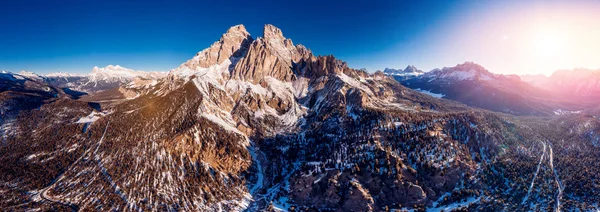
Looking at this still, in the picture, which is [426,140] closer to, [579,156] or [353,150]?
[353,150]

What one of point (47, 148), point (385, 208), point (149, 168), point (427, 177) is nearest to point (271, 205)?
point (385, 208)

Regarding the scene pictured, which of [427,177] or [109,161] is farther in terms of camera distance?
[109,161]

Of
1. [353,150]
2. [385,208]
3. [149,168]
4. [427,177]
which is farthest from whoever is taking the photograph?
[353,150]

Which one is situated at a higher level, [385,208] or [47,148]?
[47,148]

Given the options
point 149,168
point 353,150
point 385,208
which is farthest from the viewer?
point 353,150

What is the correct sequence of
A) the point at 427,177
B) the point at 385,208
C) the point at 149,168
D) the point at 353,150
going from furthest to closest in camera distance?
1. the point at 353,150
2. the point at 149,168
3. the point at 427,177
4. the point at 385,208

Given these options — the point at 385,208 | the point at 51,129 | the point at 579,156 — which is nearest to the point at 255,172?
the point at 385,208

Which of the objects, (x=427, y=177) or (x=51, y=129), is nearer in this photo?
(x=427, y=177)

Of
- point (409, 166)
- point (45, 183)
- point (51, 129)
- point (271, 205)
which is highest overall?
point (51, 129)

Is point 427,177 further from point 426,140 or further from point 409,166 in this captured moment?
point 426,140
